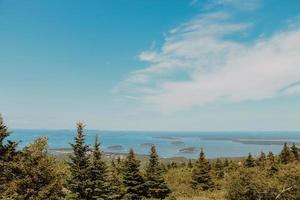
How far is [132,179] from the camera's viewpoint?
40.8 m

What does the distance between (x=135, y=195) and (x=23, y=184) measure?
17.3 metres

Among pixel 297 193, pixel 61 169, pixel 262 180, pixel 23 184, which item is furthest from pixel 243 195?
pixel 23 184

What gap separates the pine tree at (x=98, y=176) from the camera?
99.0 ft

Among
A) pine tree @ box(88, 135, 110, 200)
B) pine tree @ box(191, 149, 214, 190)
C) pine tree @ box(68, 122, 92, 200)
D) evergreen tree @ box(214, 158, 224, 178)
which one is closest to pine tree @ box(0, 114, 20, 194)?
pine tree @ box(68, 122, 92, 200)

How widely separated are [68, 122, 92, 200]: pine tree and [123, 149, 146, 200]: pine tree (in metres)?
11.0

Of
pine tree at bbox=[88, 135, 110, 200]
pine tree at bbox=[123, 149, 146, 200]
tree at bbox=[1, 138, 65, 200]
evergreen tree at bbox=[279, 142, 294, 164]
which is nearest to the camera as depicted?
tree at bbox=[1, 138, 65, 200]

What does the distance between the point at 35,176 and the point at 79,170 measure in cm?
435

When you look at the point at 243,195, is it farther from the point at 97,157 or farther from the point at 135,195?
the point at 97,157

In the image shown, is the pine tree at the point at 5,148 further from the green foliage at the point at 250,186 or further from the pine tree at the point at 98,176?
the green foliage at the point at 250,186

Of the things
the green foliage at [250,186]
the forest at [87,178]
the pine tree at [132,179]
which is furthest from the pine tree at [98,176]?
the green foliage at [250,186]

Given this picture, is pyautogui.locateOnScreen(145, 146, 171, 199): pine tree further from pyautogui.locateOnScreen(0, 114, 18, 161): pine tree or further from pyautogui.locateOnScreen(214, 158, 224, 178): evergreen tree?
pyautogui.locateOnScreen(214, 158, 224, 178): evergreen tree

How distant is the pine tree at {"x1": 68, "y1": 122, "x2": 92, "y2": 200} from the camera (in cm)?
2920

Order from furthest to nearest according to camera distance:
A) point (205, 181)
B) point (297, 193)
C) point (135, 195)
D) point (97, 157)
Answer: point (205, 181) < point (135, 195) < point (297, 193) < point (97, 157)

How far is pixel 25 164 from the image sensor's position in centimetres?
2567
